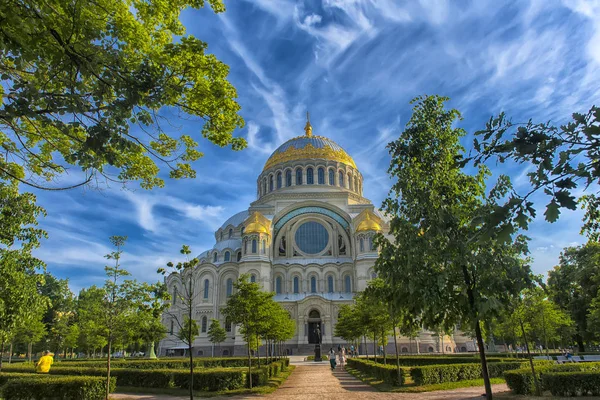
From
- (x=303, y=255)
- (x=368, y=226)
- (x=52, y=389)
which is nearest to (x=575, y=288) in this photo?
(x=368, y=226)

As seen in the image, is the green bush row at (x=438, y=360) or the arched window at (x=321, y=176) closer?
the green bush row at (x=438, y=360)

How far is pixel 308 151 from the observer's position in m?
57.9

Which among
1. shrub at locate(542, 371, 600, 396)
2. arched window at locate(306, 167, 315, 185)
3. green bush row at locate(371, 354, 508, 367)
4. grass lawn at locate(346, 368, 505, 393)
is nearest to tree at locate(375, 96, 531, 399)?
shrub at locate(542, 371, 600, 396)

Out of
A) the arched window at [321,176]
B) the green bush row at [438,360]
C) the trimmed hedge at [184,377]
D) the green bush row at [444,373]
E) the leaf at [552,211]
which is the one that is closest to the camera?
the leaf at [552,211]

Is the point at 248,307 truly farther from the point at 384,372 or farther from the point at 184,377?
the point at 384,372

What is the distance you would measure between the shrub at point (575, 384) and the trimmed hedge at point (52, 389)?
15.1 metres

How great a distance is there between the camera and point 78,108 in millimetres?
5691

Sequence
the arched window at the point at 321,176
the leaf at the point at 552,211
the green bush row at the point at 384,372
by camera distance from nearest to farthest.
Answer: the leaf at the point at 552,211
the green bush row at the point at 384,372
the arched window at the point at 321,176

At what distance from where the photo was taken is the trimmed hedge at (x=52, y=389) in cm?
1309

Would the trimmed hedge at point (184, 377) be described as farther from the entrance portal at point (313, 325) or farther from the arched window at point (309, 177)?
the arched window at point (309, 177)

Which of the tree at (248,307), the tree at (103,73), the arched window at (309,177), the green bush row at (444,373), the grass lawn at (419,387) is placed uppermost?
the arched window at (309,177)

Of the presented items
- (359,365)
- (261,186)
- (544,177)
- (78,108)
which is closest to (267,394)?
(359,365)

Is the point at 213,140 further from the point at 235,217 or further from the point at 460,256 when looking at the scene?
the point at 235,217

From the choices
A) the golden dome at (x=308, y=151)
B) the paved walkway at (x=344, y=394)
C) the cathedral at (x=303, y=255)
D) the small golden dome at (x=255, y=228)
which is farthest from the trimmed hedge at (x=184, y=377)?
the golden dome at (x=308, y=151)
